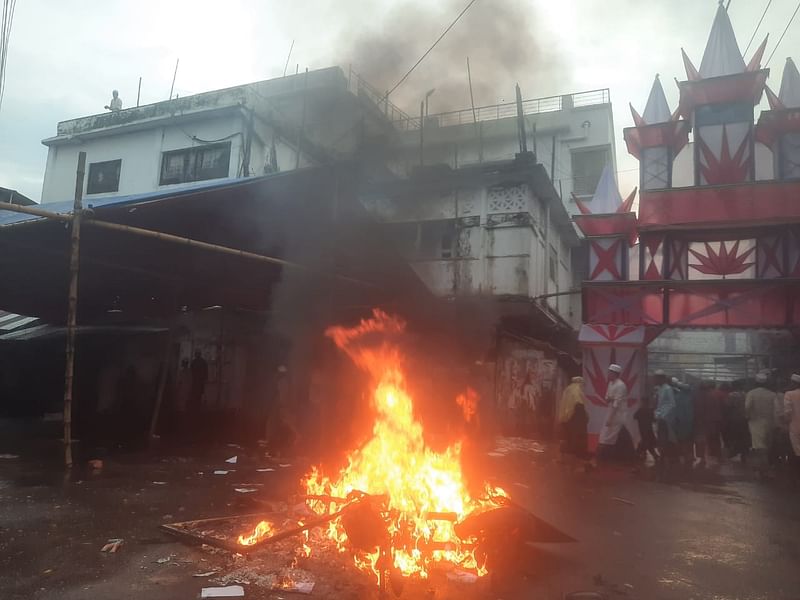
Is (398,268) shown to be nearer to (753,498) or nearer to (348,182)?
(348,182)

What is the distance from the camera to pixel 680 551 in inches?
211

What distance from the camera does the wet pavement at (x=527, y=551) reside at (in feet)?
13.4

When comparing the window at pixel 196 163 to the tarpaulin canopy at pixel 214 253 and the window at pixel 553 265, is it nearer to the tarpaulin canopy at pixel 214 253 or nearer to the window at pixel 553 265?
the tarpaulin canopy at pixel 214 253

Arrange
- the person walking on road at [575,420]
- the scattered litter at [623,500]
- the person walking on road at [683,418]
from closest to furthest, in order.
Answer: the scattered litter at [623,500] < the person walking on road at [575,420] < the person walking on road at [683,418]

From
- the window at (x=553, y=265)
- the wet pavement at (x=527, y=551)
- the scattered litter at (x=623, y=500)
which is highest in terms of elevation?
the window at (x=553, y=265)

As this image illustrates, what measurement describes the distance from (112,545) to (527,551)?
376 centimetres

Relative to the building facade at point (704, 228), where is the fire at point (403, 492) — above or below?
below

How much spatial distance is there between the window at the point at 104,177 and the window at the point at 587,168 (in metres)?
18.8

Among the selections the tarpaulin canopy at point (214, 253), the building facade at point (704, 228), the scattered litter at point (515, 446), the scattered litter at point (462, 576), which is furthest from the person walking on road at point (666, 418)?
the scattered litter at point (462, 576)

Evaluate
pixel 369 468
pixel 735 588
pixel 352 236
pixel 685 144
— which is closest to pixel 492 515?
pixel 735 588

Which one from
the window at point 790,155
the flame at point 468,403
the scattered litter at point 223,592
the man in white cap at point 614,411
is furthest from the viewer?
the flame at point 468,403

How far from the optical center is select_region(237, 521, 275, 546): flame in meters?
4.74

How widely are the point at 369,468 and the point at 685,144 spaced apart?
45.5 ft

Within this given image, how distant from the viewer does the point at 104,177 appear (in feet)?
63.0
